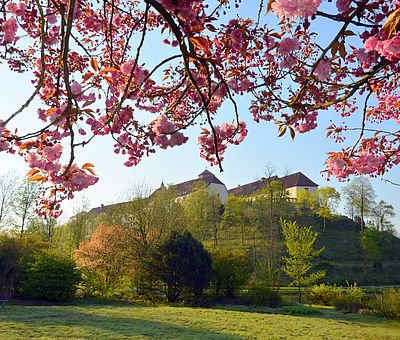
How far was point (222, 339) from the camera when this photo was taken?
304 inches

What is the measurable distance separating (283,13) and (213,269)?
57.1 feet

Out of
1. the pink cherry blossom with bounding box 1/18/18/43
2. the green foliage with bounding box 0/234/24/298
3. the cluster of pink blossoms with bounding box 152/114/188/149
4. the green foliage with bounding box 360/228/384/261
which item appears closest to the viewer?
the cluster of pink blossoms with bounding box 152/114/188/149

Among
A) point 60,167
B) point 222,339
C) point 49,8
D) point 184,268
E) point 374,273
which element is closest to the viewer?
point 60,167

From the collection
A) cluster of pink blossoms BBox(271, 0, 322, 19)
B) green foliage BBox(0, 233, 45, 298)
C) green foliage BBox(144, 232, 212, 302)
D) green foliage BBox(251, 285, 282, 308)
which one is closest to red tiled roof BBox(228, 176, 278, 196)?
green foliage BBox(251, 285, 282, 308)

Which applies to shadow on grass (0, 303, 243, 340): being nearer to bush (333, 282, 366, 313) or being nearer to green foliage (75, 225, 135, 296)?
green foliage (75, 225, 135, 296)

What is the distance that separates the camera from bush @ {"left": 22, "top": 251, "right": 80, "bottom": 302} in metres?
15.6

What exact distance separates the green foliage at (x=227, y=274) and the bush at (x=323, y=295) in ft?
11.0

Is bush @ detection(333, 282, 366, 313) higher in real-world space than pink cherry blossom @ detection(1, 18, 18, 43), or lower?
lower

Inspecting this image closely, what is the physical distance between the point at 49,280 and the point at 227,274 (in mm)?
7913

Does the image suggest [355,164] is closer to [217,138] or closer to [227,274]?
[217,138]

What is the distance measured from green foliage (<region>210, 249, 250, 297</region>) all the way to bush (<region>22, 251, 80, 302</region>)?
6.48 m

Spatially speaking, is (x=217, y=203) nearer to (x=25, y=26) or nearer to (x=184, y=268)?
(x=184, y=268)

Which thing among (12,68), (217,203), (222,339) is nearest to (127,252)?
(222,339)

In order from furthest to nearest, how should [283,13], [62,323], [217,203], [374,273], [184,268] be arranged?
[217,203] < [374,273] < [184,268] < [62,323] < [283,13]
